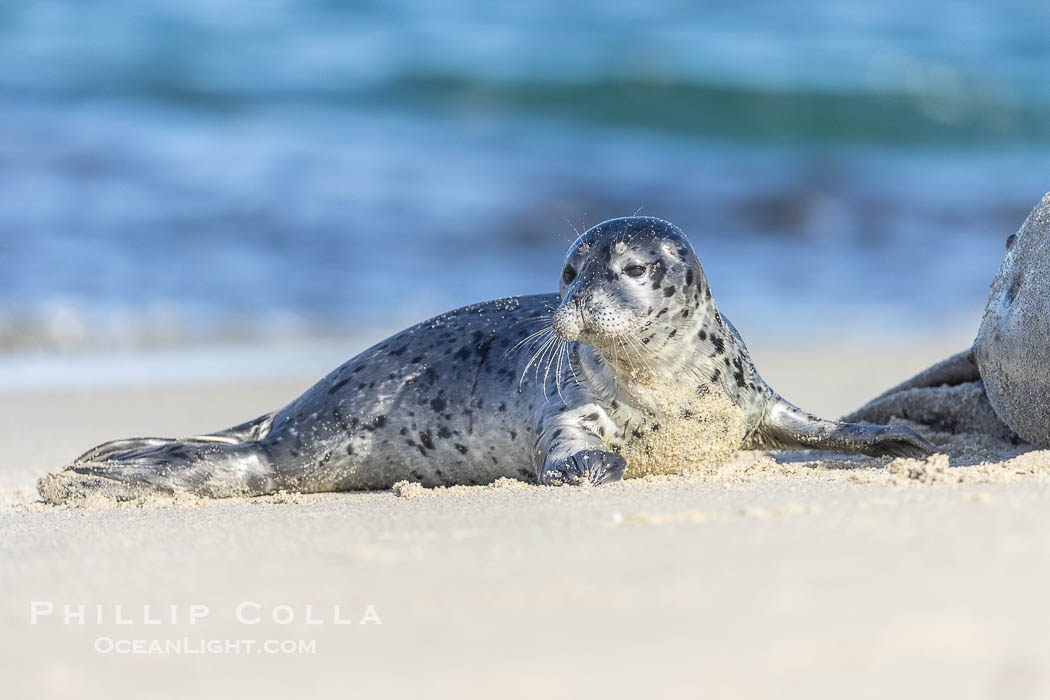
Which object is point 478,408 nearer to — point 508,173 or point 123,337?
point 123,337

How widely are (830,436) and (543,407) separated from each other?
0.90m

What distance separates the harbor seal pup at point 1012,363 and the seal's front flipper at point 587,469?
1.23m

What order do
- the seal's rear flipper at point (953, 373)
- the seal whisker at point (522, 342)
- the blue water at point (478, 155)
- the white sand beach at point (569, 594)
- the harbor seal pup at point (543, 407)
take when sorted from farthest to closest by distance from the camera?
the blue water at point (478, 155) → the seal's rear flipper at point (953, 373) → the seal whisker at point (522, 342) → the harbor seal pup at point (543, 407) → the white sand beach at point (569, 594)

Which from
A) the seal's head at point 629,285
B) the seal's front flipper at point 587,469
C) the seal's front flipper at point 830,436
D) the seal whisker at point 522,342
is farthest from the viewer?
the seal whisker at point 522,342

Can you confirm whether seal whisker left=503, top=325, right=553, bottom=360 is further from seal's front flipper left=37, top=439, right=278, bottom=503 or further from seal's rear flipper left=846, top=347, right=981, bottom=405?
seal's rear flipper left=846, top=347, right=981, bottom=405

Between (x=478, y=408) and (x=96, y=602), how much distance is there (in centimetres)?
204

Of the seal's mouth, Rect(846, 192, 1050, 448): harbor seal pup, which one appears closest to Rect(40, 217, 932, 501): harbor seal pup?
the seal's mouth

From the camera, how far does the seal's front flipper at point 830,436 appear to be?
4.14 meters

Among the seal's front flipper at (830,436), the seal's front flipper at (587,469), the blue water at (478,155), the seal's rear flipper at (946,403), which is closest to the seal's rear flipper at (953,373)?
the seal's rear flipper at (946,403)

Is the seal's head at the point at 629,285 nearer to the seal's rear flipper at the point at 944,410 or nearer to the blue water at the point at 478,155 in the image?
the seal's rear flipper at the point at 944,410

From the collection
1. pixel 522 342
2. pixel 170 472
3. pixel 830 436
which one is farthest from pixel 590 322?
pixel 170 472

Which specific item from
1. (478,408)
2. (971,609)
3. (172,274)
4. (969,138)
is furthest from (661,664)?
(969,138)

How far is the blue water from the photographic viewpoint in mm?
10164

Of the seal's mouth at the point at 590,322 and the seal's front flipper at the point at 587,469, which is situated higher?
the seal's mouth at the point at 590,322
